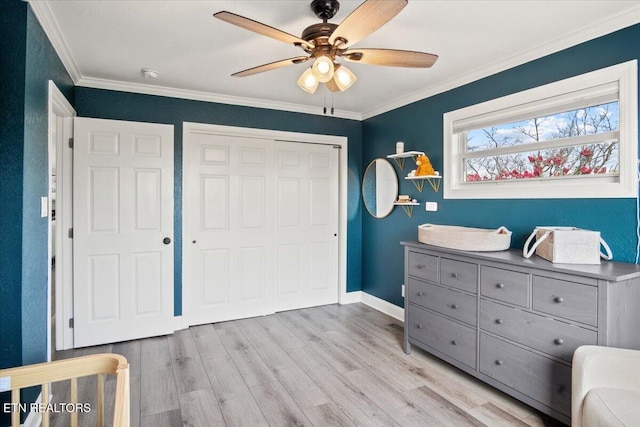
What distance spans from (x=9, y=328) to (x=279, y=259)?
2.60 m

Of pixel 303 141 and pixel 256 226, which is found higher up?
pixel 303 141

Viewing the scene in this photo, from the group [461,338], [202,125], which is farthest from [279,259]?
[461,338]

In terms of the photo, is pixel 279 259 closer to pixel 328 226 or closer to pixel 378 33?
pixel 328 226

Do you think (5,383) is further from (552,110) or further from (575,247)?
(552,110)

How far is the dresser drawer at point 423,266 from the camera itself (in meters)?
2.82

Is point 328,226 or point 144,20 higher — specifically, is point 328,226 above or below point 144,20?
below

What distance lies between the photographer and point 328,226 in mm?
4488

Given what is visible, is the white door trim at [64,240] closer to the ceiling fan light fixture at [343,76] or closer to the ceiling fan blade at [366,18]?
the ceiling fan light fixture at [343,76]

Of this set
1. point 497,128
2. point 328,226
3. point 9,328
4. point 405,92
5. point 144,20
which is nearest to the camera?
point 9,328

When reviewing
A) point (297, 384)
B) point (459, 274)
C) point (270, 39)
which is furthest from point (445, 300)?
point (270, 39)

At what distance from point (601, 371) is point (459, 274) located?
1018 mm

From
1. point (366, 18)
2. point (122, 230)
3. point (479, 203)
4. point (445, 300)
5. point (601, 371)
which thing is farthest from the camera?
point (122, 230)

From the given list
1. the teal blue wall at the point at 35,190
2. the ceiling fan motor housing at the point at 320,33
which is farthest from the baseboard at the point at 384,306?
the teal blue wall at the point at 35,190

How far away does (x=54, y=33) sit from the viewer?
2.33 metres
